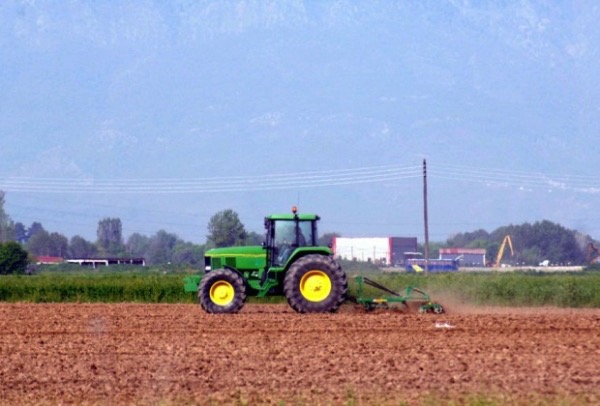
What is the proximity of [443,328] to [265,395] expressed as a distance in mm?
8702

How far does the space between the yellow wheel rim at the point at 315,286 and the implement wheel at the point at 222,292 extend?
4.83ft

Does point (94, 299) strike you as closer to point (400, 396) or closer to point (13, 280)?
point (13, 280)

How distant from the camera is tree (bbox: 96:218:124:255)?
113200 mm

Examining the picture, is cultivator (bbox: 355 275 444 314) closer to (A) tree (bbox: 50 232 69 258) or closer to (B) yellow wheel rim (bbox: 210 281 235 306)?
(B) yellow wheel rim (bbox: 210 281 235 306)

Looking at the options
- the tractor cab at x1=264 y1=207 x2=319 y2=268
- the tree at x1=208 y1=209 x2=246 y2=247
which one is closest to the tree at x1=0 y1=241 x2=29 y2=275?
the tree at x1=208 y1=209 x2=246 y2=247

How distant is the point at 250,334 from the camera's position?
64.8 ft

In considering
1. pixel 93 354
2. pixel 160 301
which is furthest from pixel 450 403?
pixel 160 301

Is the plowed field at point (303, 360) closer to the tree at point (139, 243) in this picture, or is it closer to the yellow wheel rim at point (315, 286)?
the yellow wheel rim at point (315, 286)

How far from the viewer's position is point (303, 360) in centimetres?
1537

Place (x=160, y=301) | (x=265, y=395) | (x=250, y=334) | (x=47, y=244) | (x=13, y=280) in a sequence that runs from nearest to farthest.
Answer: (x=265, y=395), (x=250, y=334), (x=160, y=301), (x=13, y=280), (x=47, y=244)

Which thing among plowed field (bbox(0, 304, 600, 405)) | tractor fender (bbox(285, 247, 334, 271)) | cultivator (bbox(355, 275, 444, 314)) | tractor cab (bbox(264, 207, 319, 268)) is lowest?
plowed field (bbox(0, 304, 600, 405))

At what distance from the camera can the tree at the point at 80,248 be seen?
112 metres

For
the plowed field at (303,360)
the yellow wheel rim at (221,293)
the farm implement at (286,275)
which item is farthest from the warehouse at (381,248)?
the plowed field at (303,360)

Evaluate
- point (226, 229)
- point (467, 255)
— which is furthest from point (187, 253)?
point (226, 229)
